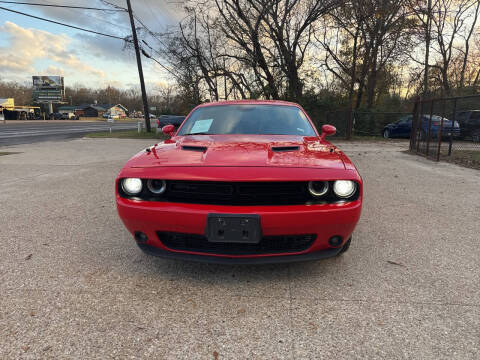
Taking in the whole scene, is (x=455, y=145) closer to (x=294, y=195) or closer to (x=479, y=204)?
(x=479, y=204)

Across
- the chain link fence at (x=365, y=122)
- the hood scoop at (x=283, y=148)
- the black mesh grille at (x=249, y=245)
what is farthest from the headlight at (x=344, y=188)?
the chain link fence at (x=365, y=122)

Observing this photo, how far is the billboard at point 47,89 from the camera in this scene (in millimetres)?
74688

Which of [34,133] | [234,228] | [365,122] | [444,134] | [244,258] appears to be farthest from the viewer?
[34,133]

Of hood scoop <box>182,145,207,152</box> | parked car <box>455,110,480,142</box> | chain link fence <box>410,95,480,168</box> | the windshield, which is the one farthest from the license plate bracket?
parked car <box>455,110,480,142</box>

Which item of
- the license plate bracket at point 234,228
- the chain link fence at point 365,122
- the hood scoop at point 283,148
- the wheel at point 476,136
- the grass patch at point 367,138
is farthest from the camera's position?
the chain link fence at point 365,122

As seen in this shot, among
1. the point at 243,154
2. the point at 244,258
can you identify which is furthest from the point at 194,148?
the point at 244,258

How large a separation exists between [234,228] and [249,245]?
0.23 m

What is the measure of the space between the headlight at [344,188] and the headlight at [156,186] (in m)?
1.21

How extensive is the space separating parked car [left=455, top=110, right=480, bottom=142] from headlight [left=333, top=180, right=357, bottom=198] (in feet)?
38.4

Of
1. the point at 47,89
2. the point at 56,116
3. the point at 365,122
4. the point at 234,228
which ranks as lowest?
the point at 234,228

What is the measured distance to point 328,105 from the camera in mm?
17422

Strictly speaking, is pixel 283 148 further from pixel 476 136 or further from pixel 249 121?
pixel 476 136

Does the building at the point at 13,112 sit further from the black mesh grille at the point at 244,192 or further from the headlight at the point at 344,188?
the headlight at the point at 344,188

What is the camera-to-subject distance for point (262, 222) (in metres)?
1.93
